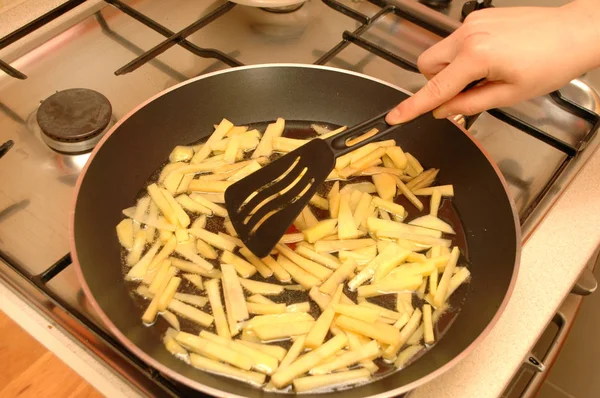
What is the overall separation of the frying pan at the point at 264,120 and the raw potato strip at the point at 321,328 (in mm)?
77

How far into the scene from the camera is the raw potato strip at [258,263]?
91 centimetres

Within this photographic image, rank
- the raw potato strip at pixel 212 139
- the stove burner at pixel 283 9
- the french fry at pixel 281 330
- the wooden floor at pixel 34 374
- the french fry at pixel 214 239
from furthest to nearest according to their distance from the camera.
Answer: the stove burner at pixel 283 9, the raw potato strip at pixel 212 139, the french fry at pixel 214 239, the french fry at pixel 281 330, the wooden floor at pixel 34 374

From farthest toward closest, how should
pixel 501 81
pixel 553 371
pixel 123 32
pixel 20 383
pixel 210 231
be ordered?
pixel 553 371
pixel 123 32
pixel 210 231
pixel 501 81
pixel 20 383

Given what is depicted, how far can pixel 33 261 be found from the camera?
880mm

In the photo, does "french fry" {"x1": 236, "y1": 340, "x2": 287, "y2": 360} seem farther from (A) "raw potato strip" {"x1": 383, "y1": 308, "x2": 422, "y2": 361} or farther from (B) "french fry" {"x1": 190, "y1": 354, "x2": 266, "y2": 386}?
(A) "raw potato strip" {"x1": 383, "y1": 308, "x2": 422, "y2": 361}

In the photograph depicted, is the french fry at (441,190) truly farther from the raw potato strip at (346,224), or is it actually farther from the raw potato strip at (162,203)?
the raw potato strip at (162,203)

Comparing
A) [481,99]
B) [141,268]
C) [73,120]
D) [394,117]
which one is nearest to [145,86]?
[73,120]

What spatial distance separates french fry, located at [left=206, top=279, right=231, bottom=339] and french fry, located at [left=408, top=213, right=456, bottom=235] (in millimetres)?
342

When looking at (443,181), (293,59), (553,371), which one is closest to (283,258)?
(443,181)

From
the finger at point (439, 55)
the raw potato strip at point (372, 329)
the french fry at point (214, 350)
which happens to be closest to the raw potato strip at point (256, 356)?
the french fry at point (214, 350)

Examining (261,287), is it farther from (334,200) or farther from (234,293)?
(334,200)

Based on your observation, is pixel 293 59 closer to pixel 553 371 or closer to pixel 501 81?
pixel 501 81

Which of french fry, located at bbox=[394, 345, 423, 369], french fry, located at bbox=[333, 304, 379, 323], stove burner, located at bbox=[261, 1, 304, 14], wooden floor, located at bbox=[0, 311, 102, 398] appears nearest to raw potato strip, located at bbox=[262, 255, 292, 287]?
french fry, located at bbox=[333, 304, 379, 323]

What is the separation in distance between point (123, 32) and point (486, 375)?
0.96m
